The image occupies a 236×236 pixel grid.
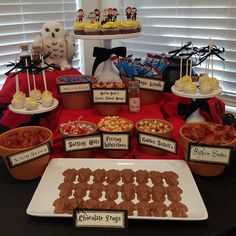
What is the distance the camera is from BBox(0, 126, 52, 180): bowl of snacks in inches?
37.4

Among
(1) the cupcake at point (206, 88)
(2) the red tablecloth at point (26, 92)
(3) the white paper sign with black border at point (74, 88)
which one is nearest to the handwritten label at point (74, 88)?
(3) the white paper sign with black border at point (74, 88)

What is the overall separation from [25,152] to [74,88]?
461 mm

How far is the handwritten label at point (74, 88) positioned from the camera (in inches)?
52.5

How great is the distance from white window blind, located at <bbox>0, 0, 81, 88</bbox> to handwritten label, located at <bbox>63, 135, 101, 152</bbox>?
1.05 m

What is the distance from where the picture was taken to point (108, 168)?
40.4 inches

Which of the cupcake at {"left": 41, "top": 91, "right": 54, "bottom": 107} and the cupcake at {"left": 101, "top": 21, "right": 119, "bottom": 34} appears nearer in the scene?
the cupcake at {"left": 41, "top": 91, "right": 54, "bottom": 107}

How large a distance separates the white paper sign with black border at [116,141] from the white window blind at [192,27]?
943 mm

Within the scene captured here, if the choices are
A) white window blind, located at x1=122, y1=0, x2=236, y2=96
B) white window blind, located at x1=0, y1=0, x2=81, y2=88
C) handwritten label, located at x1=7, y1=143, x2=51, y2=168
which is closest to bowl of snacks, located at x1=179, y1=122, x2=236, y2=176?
handwritten label, located at x1=7, y1=143, x2=51, y2=168

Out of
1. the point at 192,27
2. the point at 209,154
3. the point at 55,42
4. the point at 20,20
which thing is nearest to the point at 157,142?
the point at 209,154

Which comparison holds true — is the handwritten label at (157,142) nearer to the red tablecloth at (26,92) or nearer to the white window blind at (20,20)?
the red tablecloth at (26,92)

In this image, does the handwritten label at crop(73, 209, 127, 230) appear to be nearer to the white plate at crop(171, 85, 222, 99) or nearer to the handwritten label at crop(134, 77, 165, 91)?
the white plate at crop(171, 85, 222, 99)

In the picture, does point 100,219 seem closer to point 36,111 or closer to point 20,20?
point 36,111

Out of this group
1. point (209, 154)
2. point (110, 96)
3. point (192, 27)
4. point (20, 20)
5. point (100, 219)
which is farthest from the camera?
point (20, 20)

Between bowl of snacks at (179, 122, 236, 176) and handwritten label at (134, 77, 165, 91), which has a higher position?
handwritten label at (134, 77, 165, 91)
